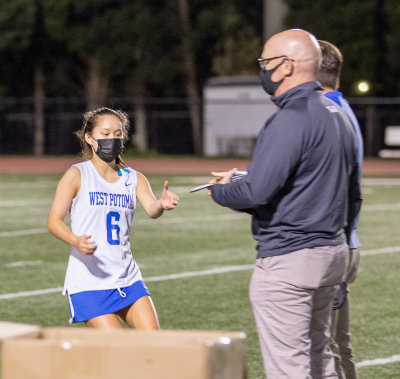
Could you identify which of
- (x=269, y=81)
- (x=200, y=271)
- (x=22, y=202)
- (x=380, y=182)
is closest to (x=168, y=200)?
(x=269, y=81)

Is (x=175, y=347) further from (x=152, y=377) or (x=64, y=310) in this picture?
(x=64, y=310)

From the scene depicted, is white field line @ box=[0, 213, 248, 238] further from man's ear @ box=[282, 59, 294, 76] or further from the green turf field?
man's ear @ box=[282, 59, 294, 76]

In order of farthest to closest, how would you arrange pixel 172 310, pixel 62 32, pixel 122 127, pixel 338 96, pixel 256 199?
1. pixel 62 32
2. pixel 172 310
3. pixel 122 127
4. pixel 338 96
5. pixel 256 199

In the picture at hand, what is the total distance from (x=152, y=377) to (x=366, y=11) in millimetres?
32621

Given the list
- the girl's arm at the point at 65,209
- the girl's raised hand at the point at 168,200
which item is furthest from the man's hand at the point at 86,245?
the girl's raised hand at the point at 168,200

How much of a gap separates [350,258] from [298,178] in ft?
3.62

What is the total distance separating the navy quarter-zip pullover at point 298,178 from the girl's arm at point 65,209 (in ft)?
3.13

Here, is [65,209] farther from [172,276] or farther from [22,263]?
[22,263]

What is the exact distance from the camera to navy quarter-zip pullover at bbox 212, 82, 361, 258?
13.0 ft

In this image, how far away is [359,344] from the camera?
696cm

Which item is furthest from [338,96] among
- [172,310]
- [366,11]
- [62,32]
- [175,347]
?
[62,32]

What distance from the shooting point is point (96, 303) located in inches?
196

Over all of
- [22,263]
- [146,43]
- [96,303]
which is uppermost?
[146,43]

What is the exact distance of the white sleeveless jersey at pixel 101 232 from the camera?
5035 mm
